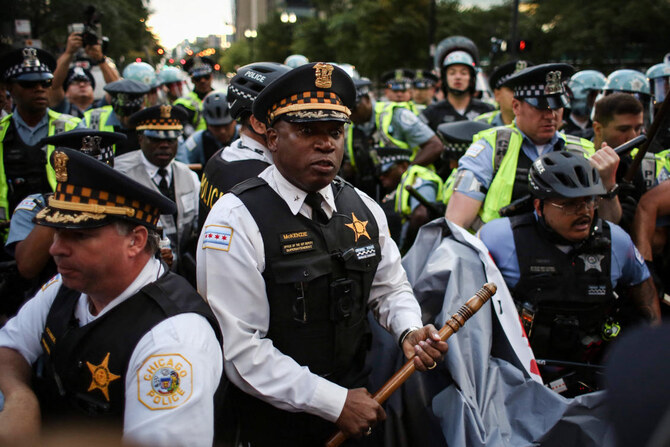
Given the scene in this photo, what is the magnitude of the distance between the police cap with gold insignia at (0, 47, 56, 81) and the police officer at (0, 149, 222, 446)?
3.07m

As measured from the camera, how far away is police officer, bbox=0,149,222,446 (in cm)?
182

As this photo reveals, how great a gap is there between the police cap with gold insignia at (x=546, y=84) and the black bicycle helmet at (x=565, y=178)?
721 mm

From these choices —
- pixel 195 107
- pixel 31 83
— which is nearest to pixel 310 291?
pixel 31 83

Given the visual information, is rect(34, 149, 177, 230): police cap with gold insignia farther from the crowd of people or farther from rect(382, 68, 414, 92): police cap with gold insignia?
rect(382, 68, 414, 92): police cap with gold insignia

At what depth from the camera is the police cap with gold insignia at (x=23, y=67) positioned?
4.57 metres

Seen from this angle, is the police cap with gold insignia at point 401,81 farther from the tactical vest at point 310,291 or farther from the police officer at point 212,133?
the tactical vest at point 310,291

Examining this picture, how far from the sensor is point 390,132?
21.9 ft

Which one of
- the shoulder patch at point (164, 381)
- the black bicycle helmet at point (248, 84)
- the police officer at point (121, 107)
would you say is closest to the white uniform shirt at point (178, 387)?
the shoulder patch at point (164, 381)

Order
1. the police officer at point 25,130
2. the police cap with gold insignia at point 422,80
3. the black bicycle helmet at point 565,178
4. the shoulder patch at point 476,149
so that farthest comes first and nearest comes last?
1. the police cap with gold insignia at point 422,80
2. the police officer at point 25,130
3. the shoulder patch at point 476,149
4. the black bicycle helmet at point 565,178

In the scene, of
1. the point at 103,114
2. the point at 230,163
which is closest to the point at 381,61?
the point at 103,114

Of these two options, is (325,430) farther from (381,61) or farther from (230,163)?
(381,61)

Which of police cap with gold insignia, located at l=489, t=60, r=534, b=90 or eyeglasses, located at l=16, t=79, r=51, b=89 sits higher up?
police cap with gold insignia, located at l=489, t=60, r=534, b=90

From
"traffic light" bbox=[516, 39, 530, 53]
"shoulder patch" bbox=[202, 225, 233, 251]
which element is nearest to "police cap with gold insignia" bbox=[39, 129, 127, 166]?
"shoulder patch" bbox=[202, 225, 233, 251]

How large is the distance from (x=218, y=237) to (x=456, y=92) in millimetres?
5536
